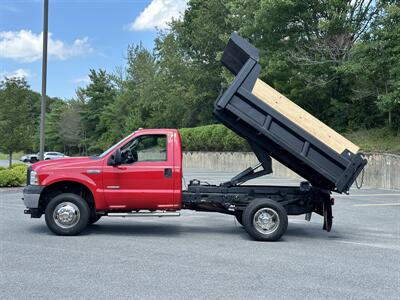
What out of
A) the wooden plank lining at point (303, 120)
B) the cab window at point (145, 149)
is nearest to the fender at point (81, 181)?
the cab window at point (145, 149)

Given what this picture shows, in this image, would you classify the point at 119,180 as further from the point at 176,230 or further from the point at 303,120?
the point at 303,120

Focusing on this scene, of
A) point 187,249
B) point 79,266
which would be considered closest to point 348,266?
point 187,249

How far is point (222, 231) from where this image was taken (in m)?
9.90

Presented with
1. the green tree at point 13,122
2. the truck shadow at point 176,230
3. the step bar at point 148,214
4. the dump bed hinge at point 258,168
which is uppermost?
the green tree at point 13,122

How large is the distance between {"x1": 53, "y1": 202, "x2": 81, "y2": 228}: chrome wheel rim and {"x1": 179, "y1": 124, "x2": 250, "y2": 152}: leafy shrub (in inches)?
990

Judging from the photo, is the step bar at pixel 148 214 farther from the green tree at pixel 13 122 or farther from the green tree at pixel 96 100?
the green tree at pixel 96 100

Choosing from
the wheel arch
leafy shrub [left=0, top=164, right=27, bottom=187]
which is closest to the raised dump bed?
the wheel arch

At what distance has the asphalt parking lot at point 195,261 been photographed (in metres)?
5.64

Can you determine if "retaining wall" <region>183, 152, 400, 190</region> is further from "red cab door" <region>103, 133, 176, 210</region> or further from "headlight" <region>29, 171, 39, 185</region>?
"headlight" <region>29, 171, 39, 185</region>

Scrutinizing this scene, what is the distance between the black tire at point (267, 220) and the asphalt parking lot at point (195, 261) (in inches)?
9.8

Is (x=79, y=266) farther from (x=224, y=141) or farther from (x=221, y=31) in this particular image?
(x=221, y=31)

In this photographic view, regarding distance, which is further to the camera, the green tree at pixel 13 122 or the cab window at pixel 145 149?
the green tree at pixel 13 122

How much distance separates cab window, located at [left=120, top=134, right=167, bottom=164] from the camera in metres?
9.06

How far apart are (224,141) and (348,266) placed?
98.0 feet
